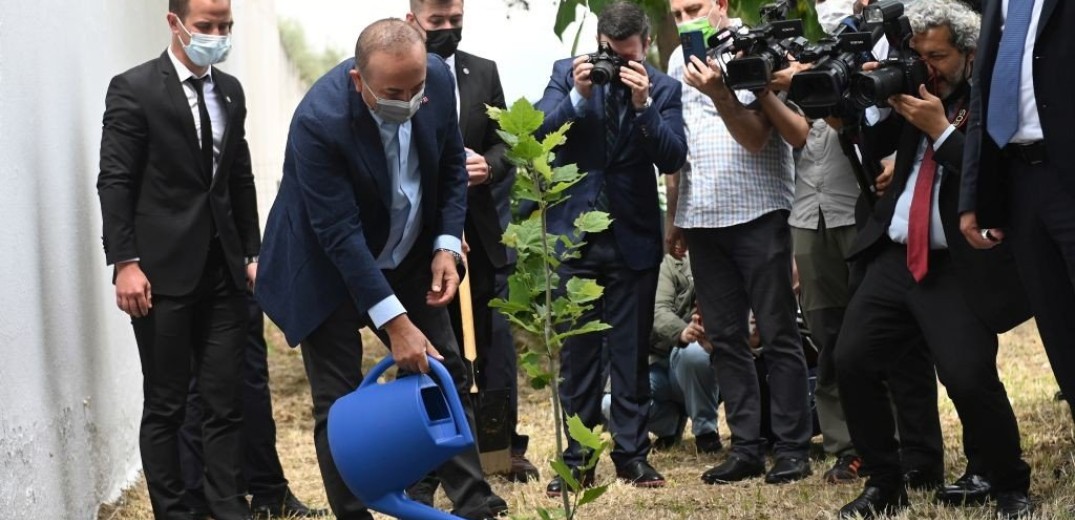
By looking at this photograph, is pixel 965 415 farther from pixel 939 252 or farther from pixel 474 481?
pixel 474 481

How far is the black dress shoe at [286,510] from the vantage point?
20.1 feet

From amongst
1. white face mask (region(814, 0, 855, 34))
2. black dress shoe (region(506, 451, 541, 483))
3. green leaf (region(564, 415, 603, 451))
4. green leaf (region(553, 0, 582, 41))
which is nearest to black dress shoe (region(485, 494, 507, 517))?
black dress shoe (region(506, 451, 541, 483))

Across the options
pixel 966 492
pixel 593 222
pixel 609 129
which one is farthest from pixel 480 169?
pixel 966 492

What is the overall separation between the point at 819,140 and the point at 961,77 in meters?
1.27

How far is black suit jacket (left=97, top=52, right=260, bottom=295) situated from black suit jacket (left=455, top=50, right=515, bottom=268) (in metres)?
0.92

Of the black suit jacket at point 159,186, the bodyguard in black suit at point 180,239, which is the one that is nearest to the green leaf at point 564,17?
the bodyguard in black suit at point 180,239

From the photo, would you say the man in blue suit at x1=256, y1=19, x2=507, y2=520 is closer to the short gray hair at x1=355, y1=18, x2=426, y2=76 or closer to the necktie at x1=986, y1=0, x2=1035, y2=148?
the short gray hair at x1=355, y1=18, x2=426, y2=76

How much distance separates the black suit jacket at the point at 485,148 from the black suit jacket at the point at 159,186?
0.92m

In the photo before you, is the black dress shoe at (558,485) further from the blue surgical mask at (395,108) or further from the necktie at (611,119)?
the blue surgical mask at (395,108)

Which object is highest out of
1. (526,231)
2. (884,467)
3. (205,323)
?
(526,231)

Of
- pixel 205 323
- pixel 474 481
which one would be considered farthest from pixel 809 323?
pixel 205 323

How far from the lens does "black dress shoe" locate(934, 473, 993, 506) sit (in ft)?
17.5

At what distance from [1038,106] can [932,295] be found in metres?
0.88

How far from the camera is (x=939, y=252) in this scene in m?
5.02
